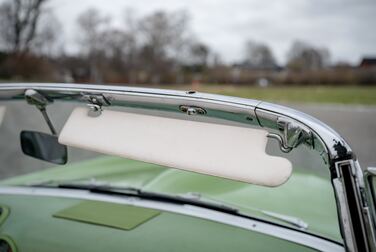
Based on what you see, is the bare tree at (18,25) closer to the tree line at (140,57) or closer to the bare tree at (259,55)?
the tree line at (140,57)

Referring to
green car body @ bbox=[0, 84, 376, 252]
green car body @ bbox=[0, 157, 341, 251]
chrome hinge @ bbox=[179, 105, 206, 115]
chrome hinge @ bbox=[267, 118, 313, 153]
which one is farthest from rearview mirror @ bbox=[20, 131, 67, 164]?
chrome hinge @ bbox=[267, 118, 313, 153]

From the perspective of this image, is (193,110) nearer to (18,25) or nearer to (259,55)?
(18,25)

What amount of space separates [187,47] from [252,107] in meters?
47.7

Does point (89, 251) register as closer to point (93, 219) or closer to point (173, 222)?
point (93, 219)

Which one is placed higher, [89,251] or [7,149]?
[7,149]

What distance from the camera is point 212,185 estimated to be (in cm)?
208

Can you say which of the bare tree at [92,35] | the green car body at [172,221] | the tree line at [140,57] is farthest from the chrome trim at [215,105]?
the bare tree at [92,35]

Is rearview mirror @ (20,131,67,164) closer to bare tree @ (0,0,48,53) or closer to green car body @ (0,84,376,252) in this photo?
green car body @ (0,84,376,252)

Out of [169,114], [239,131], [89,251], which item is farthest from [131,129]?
[89,251]

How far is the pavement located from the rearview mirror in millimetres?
64

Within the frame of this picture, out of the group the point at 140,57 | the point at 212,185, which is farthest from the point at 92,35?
the point at 212,185

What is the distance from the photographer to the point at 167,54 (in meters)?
47.8

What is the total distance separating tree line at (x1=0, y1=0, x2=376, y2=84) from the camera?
2689cm

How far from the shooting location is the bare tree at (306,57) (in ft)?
135
